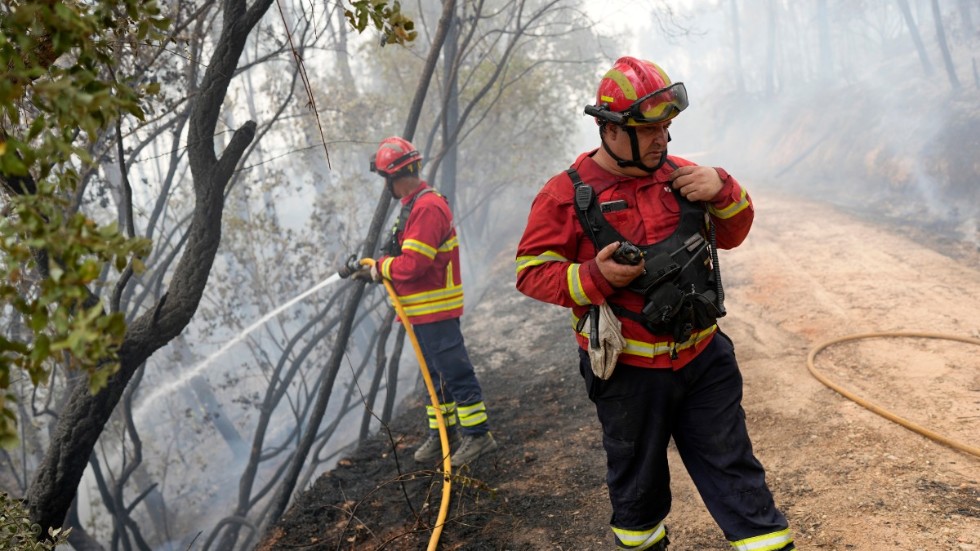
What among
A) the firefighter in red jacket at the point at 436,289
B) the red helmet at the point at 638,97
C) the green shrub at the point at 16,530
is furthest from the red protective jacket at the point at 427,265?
the green shrub at the point at 16,530

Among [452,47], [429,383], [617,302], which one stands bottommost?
[429,383]

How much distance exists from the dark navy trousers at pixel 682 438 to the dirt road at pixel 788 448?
928 mm

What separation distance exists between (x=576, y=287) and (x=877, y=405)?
10.4ft

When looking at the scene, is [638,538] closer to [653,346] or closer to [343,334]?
[653,346]

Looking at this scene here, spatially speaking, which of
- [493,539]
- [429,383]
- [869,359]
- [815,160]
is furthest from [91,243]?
[815,160]

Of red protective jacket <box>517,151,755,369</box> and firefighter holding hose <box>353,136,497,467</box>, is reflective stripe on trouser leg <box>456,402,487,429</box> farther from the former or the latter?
red protective jacket <box>517,151,755,369</box>

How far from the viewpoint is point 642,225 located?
252cm

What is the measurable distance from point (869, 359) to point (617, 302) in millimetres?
4038

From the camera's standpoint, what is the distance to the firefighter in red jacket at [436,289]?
4680mm

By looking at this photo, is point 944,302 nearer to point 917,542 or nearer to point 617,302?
point 917,542

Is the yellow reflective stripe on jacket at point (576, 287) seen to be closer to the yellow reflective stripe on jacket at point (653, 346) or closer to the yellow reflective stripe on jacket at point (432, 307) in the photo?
the yellow reflective stripe on jacket at point (653, 346)

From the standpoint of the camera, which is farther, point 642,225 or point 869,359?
point 869,359

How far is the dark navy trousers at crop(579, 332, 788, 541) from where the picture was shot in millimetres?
2451

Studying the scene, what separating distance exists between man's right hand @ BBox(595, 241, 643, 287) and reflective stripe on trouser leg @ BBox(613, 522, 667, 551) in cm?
102
